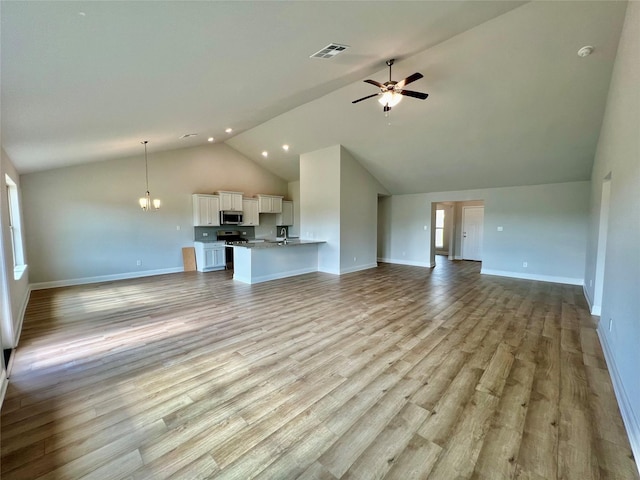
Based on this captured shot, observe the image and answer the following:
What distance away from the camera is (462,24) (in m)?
3.10

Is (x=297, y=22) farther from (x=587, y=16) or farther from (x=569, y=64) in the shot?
(x=569, y=64)

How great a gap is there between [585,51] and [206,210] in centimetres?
802

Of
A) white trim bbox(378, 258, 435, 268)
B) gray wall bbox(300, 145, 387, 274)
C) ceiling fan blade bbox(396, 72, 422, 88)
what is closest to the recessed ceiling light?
ceiling fan blade bbox(396, 72, 422, 88)

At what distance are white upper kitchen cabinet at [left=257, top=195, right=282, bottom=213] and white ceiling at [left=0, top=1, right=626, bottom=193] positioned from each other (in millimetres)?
3073

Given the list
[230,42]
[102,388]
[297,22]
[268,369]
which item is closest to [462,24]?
[297,22]

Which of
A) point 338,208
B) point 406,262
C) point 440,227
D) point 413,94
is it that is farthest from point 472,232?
point 413,94

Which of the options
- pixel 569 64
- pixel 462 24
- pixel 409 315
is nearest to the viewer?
pixel 462 24

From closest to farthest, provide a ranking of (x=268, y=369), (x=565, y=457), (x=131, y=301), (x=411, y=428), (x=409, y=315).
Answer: (x=565, y=457) < (x=411, y=428) < (x=268, y=369) < (x=409, y=315) < (x=131, y=301)

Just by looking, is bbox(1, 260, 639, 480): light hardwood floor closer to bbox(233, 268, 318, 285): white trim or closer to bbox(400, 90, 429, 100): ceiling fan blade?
bbox(233, 268, 318, 285): white trim

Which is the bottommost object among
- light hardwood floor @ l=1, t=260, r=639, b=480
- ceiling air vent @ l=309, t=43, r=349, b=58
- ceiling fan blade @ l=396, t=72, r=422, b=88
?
light hardwood floor @ l=1, t=260, r=639, b=480

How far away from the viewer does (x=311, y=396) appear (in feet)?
7.25

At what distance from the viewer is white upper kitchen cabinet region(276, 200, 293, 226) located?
9.94m

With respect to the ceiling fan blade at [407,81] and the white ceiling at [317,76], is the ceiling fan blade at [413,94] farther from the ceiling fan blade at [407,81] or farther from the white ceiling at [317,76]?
the white ceiling at [317,76]

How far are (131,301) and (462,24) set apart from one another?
20.7 ft
